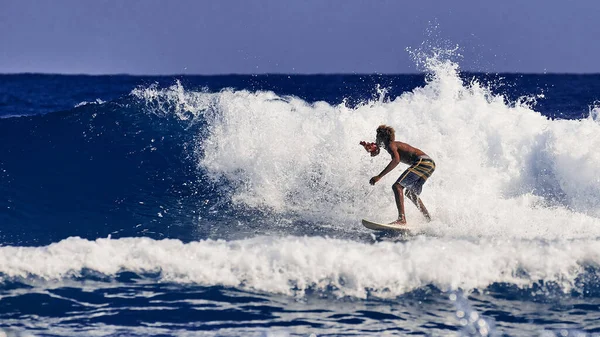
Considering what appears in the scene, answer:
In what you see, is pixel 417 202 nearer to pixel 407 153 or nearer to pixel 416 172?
pixel 416 172

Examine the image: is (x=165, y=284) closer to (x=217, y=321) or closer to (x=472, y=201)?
(x=217, y=321)

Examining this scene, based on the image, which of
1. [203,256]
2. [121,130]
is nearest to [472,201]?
[203,256]

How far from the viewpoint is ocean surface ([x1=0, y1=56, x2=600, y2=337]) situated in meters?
6.41

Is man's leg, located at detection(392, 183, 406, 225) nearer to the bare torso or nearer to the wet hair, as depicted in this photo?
the bare torso

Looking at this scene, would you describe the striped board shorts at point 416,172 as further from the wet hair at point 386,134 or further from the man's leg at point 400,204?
the wet hair at point 386,134

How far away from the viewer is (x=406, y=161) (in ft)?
30.6

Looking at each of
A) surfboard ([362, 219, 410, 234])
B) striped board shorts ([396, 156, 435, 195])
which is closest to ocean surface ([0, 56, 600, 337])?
surfboard ([362, 219, 410, 234])

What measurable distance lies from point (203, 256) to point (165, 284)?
569mm

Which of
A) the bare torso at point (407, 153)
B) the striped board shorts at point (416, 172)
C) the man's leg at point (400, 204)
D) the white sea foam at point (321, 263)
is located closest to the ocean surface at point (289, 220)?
the white sea foam at point (321, 263)

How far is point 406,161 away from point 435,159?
7.98 feet

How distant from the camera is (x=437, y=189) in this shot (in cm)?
1072

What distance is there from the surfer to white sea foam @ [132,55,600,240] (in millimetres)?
469

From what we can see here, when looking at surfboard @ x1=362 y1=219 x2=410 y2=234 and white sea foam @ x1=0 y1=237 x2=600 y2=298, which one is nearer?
white sea foam @ x1=0 y1=237 x2=600 y2=298

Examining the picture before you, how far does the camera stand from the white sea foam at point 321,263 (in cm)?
688
